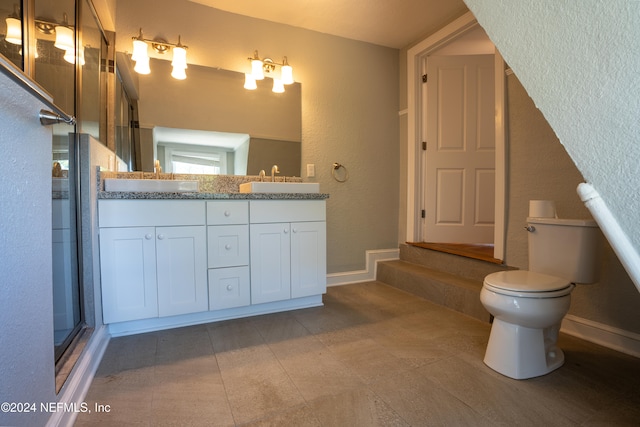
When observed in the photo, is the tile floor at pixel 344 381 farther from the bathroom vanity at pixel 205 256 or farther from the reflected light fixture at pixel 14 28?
the reflected light fixture at pixel 14 28

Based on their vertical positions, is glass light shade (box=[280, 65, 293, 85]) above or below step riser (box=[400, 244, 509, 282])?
above

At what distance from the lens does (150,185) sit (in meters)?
1.93

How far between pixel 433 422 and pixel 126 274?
1.71 m

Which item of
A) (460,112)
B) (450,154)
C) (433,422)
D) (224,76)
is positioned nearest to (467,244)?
(450,154)

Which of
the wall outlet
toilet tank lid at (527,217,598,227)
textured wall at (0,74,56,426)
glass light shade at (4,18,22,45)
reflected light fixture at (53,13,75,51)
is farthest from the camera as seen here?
the wall outlet

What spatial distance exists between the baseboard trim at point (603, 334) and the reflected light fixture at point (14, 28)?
2907 mm

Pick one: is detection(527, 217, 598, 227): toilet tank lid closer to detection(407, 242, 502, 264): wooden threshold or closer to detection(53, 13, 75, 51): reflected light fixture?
detection(407, 242, 502, 264): wooden threshold

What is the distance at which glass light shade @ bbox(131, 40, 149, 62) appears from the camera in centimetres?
225

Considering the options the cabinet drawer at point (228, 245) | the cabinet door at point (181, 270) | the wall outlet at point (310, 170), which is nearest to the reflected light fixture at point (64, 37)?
the cabinet door at point (181, 270)

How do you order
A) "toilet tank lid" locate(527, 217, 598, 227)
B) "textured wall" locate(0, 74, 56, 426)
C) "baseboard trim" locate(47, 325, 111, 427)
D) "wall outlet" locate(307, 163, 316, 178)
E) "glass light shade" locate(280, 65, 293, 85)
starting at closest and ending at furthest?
"textured wall" locate(0, 74, 56, 426)
"baseboard trim" locate(47, 325, 111, 427)
"toilet tank lid" locate(527, 217, 598, 227)
"glass light shade" locate(280, 65, 293, 85)
"wall outlet" locate(307, 163, 316, 178)

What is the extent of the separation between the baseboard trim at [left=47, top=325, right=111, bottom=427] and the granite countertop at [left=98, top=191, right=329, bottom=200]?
729 millimetres

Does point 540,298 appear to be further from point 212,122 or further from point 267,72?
point 267,72

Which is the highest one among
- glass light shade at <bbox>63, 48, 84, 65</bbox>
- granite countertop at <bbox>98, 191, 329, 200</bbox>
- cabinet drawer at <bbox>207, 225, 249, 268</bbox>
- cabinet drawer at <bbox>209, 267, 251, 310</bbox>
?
glass light shade at <bbox>63, 48, 84, 65</bbox>

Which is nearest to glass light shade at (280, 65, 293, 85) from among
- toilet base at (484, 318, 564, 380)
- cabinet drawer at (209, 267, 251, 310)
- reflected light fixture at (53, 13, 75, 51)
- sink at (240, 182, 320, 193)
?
sink at (240, 182, 320, 193)
